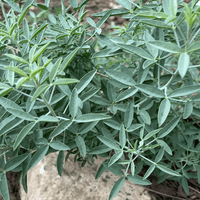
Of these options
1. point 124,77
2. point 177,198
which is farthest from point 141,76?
point 177,198

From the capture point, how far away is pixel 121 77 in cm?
59

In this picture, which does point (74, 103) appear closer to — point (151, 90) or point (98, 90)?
point (98, 90)

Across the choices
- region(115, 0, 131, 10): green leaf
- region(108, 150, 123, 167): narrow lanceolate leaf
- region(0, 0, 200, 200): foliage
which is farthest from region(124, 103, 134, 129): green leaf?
region(115, 0, 131, 10): green leaf

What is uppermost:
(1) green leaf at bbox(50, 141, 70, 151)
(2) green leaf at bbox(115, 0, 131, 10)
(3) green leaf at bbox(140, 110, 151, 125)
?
(2) green leaf at bbox(115, 0, 131, 10)

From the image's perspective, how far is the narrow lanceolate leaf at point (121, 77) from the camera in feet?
1.92

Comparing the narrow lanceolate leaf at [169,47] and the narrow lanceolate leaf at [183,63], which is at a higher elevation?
the narrow lanceolate leaf at [169,47]

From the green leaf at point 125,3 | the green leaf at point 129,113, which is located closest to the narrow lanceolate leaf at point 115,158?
the green leaf at point 129,113

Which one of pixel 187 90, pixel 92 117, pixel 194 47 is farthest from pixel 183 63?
pixel 92 117

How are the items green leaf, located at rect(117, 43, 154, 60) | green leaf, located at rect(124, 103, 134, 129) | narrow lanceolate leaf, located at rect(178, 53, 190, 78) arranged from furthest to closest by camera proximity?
green leaf, located at rect(124, 103, 134, 129)
green leaf, located at rect(117, 43, 154, 60)
narrow lanceolate leaf, located at rect(178, 53, 190, 78)

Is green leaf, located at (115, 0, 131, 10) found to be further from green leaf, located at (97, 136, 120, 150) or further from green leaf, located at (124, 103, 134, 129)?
green leaf, located at (97, 136, 120, 150)

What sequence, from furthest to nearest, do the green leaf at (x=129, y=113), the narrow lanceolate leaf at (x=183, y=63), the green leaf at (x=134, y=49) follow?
the green leaf at (x=129, y=113) → the green leaf at (x=134, y=49) → the narrow lanceolate leaf at (x=183, y=63)

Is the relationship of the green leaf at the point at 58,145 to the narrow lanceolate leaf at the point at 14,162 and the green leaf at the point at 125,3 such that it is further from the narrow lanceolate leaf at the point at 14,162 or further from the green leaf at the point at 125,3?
the green leaf at the point at 125,3

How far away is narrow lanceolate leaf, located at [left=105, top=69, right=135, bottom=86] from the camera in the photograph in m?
0.59

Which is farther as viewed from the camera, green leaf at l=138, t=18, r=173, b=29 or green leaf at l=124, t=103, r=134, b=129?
green leaf at l=124, t=103, r=134, b=129
